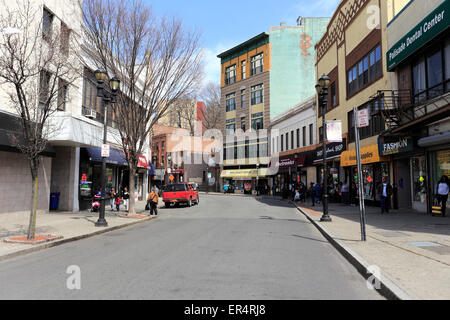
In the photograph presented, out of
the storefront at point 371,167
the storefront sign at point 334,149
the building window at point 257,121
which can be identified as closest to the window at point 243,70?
the building window at point 257,121

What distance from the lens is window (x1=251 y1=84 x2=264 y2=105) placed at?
4838 centimetres

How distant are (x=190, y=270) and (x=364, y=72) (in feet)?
67.8

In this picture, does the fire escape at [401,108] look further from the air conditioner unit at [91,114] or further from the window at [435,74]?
the air conditioner unit at [91,114]

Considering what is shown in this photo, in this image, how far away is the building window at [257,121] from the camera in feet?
159

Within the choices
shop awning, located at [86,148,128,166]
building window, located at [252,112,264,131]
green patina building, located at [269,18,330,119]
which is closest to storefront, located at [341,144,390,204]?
shop awning, located at [86,148,128,166]

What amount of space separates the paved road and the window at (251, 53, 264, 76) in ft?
134

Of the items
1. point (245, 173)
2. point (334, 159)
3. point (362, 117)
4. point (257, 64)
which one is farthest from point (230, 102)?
point (362, 117)

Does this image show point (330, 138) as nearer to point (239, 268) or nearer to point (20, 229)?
point (239, 268)

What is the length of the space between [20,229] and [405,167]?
18305mm

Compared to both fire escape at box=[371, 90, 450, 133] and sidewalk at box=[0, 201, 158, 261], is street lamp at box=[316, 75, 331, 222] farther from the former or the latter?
sidewalk at box=[0, 201, 158, 261]

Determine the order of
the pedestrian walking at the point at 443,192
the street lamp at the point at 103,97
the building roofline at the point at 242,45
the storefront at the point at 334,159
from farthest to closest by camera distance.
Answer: the building roofline at the point at 242,45
the storefront at the point at 334,159
the pedestrian walking at the point at 443,192
the street lamp at the point at 103,97

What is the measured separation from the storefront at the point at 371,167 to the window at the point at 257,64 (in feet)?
88.0

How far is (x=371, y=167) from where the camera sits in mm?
22359
